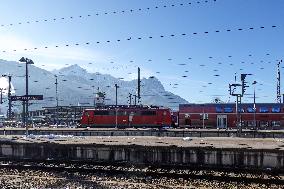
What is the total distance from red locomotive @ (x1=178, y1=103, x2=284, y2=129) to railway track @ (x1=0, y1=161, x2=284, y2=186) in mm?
34921

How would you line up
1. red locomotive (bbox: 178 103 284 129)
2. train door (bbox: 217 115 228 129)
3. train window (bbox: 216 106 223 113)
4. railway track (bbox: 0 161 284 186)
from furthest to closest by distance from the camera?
1. train window (bbox: 216 106 223 113)
2. train door (bbox: 217 115 228 129)
3. red locomotive (bbox: 178 103 284 129)
4. railway track (bbox: 0 161 284 186)

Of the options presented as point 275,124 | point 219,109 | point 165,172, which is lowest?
point 165,172

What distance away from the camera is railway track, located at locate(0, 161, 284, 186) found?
17938 mm

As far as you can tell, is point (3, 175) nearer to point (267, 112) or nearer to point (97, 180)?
point (97, 180)

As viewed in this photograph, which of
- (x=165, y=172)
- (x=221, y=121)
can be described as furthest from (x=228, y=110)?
(x=165, y=172)

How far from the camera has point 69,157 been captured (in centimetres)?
2422

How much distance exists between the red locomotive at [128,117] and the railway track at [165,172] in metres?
30.0

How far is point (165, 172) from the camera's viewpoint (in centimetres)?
1939

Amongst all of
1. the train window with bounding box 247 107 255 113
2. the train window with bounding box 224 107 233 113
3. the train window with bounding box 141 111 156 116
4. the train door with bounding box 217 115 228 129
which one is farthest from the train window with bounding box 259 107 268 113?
the train window with bounding box 141 111 156 116

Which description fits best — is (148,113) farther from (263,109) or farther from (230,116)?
(263,109)

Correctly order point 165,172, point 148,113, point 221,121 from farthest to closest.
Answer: point 221,121
point 148,113
point 165,172

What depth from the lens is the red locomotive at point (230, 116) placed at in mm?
54931

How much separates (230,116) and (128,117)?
15702 millimetres

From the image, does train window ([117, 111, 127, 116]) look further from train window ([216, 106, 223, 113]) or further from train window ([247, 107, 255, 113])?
train window ([247, 107, 255, 113])
